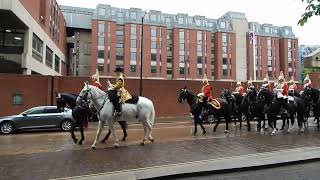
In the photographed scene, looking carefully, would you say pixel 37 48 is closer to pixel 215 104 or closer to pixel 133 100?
pixel 215 104

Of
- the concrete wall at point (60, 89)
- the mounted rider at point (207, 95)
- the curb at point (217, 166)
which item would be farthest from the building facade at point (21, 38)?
the curb at point (217, 166)

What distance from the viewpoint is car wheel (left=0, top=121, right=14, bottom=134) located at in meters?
22.8

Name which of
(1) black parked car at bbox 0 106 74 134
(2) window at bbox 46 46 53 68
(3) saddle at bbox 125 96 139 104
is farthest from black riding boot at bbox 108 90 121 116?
(2) window at bbox 46 46 53 68

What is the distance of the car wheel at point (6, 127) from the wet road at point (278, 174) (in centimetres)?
1660

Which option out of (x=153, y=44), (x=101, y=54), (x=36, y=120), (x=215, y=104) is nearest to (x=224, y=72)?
(x=153, y=44)

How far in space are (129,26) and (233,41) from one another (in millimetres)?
28633

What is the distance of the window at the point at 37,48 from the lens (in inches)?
1631

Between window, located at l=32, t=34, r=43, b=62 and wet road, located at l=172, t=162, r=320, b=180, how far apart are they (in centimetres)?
3507

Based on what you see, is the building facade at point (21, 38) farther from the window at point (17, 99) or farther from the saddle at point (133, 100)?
the saddle at point (133, 100)

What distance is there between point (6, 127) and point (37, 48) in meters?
22.3

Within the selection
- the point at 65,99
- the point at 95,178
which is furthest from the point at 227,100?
the point at 95,178

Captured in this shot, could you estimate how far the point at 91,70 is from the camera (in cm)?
9094

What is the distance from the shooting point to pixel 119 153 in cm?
1248

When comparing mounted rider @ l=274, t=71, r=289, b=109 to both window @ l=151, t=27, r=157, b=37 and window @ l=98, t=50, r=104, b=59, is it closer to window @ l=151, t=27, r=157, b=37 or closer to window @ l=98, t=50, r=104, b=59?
window @ l=98, t=50, r=104, b=59
